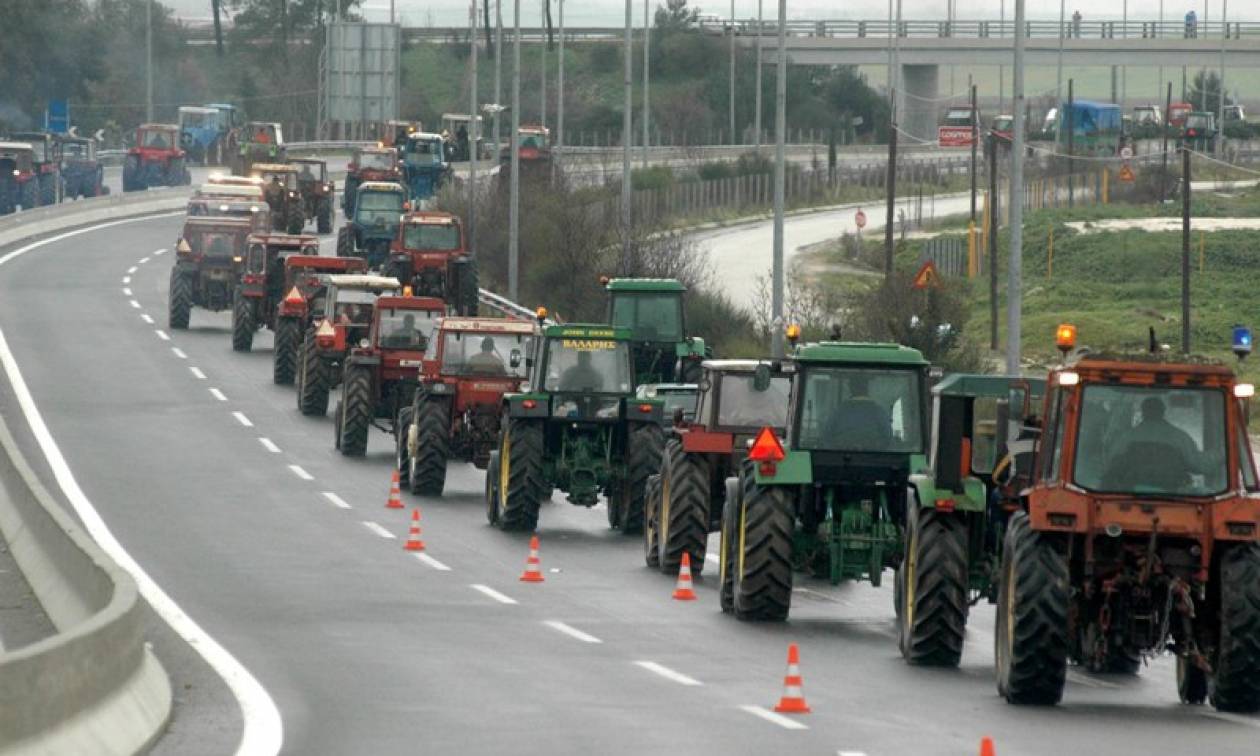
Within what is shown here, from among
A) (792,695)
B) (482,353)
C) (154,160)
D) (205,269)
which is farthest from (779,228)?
(154,160)

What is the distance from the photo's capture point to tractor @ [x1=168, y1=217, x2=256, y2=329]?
5725 cm

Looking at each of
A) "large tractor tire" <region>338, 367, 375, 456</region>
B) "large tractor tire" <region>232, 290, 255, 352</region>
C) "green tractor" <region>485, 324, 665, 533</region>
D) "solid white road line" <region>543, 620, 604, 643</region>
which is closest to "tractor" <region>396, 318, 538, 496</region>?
"green tractor" <region>485, 324, 665, 533</region>

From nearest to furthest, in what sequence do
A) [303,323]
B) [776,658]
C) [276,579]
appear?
[776,658] → [276,579] → [303,323]

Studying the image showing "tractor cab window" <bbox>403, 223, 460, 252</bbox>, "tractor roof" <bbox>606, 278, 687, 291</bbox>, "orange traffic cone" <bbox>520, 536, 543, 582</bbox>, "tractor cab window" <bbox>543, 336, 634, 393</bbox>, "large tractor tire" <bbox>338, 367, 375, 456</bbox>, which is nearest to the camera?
"orange traffic cone" <bbox>520, 536, 543, 582</bbox>

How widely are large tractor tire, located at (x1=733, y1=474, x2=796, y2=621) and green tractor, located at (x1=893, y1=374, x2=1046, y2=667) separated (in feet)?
5.62

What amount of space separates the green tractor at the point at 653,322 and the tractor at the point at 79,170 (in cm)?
5899

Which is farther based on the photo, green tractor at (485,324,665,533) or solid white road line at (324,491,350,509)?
solid white road line at (324,491,350,509)

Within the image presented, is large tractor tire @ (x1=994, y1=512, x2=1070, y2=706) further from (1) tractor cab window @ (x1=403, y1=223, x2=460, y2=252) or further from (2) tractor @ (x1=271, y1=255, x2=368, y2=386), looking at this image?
(1) tractor cab window @ (x1=403, y1=223, x2=460, y2=252)

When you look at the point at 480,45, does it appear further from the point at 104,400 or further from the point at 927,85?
the point at 104,400

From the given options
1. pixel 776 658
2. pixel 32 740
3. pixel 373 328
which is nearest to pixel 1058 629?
pixel 776 658

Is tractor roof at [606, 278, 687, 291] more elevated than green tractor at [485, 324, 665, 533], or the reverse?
tractor roof at [606, 278, 687, 291]

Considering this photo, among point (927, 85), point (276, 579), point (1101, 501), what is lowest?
point (276, 579)

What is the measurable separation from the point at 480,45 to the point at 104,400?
13922 centimetres

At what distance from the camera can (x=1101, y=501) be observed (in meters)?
18.0
